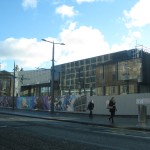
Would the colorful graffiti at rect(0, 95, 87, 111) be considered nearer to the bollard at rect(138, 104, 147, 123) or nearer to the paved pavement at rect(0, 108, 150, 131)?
the paved pavement at rect(0, 108, 150, 131)

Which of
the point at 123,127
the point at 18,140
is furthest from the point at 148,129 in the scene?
the point at 18,140

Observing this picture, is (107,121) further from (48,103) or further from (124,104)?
(48,103)

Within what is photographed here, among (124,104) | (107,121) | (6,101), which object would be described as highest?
(6,101)

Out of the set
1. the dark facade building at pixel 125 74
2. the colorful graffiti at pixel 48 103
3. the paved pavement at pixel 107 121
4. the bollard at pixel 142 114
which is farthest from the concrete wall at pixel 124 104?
the dark facade building at pixel 125 74

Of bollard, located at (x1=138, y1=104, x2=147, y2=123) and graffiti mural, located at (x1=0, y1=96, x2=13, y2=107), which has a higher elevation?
graffiti mural, located at (x1=0, y1=96, x2=13, y2=107)

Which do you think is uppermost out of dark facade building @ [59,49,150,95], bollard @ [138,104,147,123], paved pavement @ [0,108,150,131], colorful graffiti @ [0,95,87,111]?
dark facade building @ [59,49,150,95]

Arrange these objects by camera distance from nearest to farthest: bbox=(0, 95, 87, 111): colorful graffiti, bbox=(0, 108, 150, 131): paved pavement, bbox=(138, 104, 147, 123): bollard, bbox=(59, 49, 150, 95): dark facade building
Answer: bbox=(0, 108, 150, 131): paved pavement
bbox=(138, 104, 147, 123): bollard
bbox=(0, 95, 87, 111): colorful graffiti
bbox=(59, 49, 150, 95): dark facade building

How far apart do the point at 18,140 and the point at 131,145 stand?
4210mm

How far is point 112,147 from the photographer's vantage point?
12117 millimetres

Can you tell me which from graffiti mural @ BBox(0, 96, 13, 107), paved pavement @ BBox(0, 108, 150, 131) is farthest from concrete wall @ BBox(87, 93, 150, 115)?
graffiti mural @ BBox(0, 96, 13, 107)

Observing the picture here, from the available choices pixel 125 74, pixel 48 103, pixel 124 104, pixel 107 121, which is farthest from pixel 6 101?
pixel 107 121

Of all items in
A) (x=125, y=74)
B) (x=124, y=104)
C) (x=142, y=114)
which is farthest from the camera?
(x=125, y=74)

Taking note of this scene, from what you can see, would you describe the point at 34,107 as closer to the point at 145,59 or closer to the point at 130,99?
the point at 145,59

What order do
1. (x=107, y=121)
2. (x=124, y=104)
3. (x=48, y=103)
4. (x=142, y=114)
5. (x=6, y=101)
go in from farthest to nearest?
(x=6, y=101) < (x=48, y=103) < (x=124, y=104) < (x=107, y=121) < (x=142, y=114)
